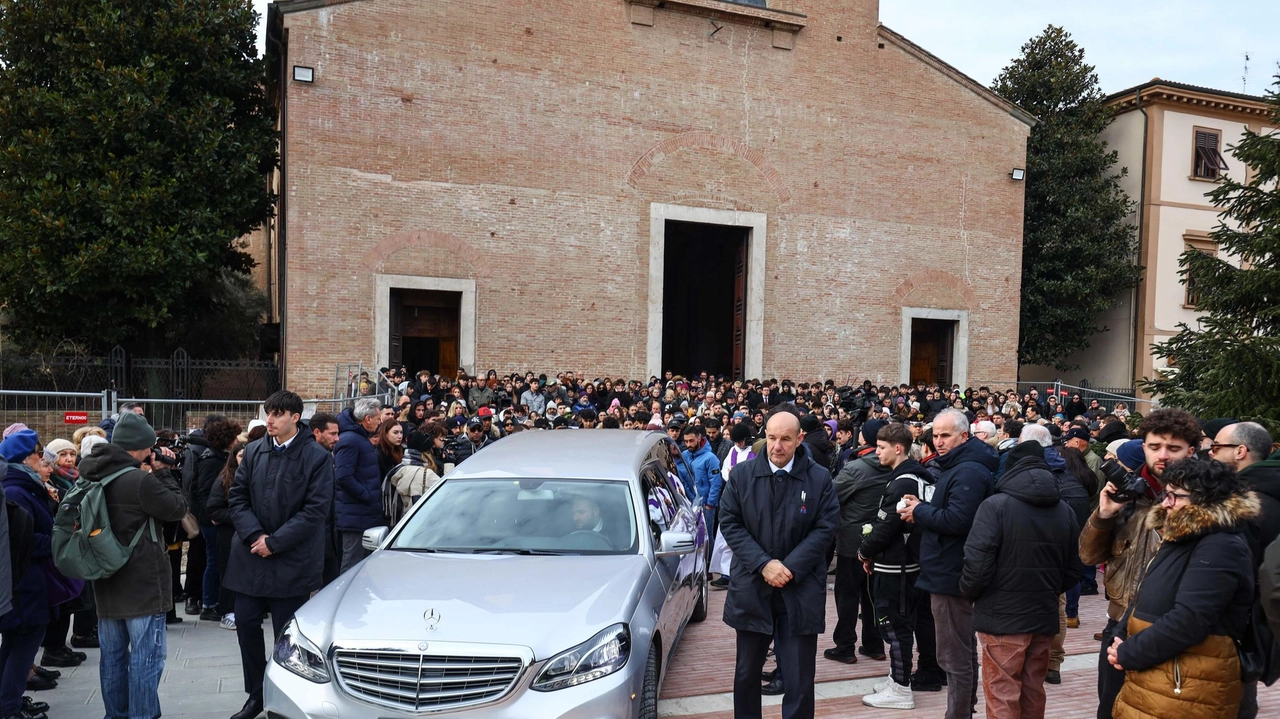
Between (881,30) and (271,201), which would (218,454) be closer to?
(271,201)

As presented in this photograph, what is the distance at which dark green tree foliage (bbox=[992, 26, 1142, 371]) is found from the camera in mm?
27484

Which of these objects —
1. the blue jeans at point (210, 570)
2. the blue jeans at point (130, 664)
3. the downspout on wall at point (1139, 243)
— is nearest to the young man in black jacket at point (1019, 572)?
the blue jeans at point (130, 664)

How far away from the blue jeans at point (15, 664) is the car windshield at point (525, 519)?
2023 millimetres

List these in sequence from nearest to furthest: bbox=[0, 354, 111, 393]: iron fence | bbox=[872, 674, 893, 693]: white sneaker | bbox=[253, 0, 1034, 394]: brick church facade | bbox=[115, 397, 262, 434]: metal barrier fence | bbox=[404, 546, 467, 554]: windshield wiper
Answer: bbox=[404, 546, 467, 554]: windshield wiper, bbox=[872, 674, 893, 693]: white sneaker, bbox=[115, 397, 262, 434]: metal barrier fence, bbox=[0, 354, 111, 393]: iron fence, bbox=[253, 0, 1034, 394]: brick church facade

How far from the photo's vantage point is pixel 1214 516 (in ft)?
11.2

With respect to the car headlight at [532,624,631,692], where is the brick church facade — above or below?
above

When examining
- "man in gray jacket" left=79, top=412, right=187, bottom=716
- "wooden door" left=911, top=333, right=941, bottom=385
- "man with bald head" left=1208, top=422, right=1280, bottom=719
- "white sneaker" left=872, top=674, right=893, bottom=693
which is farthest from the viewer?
"wooden door" left=911, top=333, right=941, bottom=385

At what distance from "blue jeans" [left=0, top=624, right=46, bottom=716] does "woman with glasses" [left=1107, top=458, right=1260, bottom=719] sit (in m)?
5.55

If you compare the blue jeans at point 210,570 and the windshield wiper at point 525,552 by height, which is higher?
the windshield wiper at point 525,552

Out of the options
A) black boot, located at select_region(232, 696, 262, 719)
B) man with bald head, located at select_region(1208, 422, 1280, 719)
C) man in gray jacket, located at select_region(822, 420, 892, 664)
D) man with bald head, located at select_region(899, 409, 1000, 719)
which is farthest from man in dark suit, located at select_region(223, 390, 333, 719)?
man with bald head, located at select_region(1208, 422, 1280, 719)

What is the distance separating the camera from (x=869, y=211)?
23266 millimetres

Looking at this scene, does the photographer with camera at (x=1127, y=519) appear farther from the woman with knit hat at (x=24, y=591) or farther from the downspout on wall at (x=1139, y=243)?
the downspout on wall at (x=1139, y=243)

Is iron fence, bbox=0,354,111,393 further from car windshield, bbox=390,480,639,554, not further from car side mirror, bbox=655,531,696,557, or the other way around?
car side mirror, bbox=655,531,696,557

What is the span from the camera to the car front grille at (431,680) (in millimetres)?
4117
